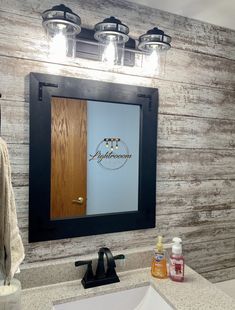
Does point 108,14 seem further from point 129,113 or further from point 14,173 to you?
point 14,173

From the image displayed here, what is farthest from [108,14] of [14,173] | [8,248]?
[8,248]

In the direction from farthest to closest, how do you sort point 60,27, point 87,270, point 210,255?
point 210,255 < point 87,270 < point 60,27

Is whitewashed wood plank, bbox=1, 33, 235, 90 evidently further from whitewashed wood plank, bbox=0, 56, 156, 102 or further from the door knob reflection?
the door knob reflection

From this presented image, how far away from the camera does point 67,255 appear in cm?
128

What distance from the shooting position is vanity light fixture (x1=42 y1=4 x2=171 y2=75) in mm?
1111

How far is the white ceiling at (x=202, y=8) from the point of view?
4.38ft

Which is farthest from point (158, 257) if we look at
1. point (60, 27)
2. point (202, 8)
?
point (202, 8)

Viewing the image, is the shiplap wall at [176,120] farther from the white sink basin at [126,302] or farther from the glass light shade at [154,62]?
the white sink basin at [126,302]

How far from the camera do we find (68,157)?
1258 mm

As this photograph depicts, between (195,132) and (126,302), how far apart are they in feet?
3.07

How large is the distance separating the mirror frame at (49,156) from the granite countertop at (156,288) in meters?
0.22

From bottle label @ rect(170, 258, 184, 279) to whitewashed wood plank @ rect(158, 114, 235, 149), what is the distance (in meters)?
0.58

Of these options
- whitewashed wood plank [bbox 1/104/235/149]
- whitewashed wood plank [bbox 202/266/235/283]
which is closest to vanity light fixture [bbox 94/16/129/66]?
whitewashed wood plank [bbox 1/104/235/149]

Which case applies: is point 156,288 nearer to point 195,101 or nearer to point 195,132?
point 195,132
